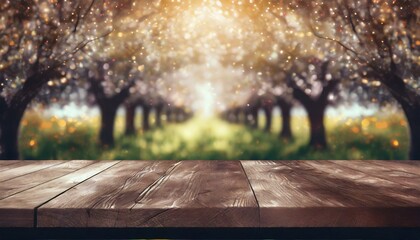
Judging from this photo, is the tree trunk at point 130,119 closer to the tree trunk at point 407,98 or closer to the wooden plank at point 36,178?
the tree trunk at point 407,98

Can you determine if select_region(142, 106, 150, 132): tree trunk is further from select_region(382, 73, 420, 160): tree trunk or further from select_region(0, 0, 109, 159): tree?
select_region(382, 73, 420, 160): tree trunk

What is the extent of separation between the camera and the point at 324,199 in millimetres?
2229

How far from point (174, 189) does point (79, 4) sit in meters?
4.72

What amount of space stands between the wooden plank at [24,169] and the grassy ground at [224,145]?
4191 millimetres

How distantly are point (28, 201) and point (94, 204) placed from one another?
341 mm

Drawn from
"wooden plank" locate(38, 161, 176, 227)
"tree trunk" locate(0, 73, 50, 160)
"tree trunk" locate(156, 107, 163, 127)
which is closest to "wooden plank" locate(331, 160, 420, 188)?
"wooden plank" locate(38, 161, 176, 227)

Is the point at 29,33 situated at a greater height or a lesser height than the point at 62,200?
greater

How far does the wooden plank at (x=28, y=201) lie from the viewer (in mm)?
2055

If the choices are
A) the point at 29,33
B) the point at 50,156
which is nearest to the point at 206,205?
A: the point at 29,33

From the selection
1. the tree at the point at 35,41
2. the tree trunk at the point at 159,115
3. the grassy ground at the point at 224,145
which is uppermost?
the tree at the point at 35,41

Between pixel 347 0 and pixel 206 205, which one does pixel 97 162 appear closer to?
pixel 206 205

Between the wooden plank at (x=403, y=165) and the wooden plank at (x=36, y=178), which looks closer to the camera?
the wooden plank at (x=36, y=178)

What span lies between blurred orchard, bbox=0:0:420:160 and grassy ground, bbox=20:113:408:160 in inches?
1.1

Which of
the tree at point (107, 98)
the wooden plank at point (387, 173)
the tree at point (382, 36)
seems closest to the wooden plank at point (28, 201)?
the wooden plank at point (387, 173)
